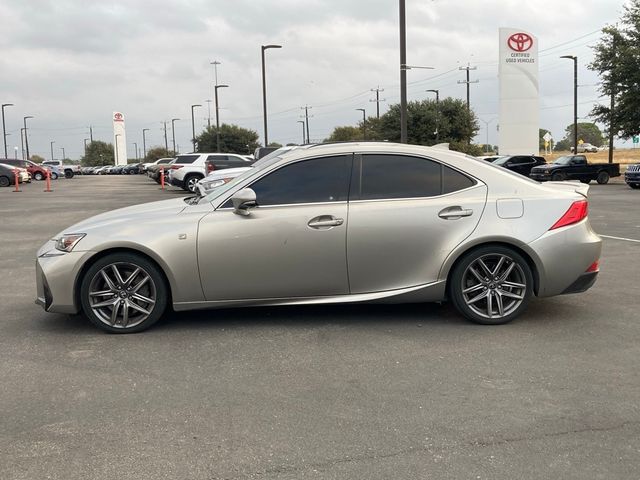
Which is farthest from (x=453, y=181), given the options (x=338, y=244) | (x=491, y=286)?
(x=338, y=244)

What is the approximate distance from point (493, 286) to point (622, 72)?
32837 mm

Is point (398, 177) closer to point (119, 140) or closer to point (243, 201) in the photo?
point (243, 201)

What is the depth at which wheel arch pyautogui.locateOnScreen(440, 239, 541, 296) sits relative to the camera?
17.1 feet

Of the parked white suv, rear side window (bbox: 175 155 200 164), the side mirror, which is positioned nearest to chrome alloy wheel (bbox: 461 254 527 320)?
the side mirror

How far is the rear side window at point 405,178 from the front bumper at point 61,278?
2.42 meters

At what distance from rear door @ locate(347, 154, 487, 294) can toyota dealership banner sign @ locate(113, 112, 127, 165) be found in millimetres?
120164

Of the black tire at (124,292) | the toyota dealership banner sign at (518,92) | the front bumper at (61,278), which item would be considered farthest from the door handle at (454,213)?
the toyota dealership banner sign at (518,92)

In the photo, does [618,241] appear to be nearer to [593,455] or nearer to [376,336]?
[376,336]

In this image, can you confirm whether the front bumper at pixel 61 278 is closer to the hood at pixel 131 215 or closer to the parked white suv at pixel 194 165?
the hood at pixel 131 215

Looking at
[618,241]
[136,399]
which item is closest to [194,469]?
[136,399]

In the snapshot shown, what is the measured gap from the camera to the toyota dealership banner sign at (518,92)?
45062 millimetres

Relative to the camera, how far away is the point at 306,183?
5297 millimetres

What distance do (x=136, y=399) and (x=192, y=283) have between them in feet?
4.65

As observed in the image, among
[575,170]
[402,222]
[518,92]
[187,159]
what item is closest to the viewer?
[402,222]
